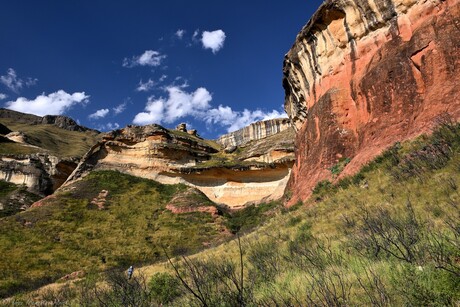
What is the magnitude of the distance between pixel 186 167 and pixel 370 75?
31.4m

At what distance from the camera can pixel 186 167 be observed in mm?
46500

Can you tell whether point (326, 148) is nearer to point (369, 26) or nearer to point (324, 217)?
point (369, 26)

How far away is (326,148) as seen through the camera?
23.0 metres

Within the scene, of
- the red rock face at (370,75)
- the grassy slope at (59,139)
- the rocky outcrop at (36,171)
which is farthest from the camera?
the grassy slope at (59,139)

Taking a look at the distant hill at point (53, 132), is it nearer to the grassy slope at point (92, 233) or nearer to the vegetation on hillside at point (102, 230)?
the vegetation on hillside at point (102, 230)

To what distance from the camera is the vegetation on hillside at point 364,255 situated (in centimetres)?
364

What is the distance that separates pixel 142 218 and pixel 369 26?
2824cm

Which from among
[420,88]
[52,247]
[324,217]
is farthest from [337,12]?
[52,247]

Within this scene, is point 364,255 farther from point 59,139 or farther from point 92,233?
point 59,139

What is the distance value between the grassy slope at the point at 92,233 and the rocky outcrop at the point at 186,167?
4.03 m

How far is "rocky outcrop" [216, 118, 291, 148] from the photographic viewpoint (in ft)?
232

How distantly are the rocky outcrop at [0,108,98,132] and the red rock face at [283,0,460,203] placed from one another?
442 feet

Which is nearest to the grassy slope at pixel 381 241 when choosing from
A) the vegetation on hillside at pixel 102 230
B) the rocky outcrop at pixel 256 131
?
the vegetation on hillside at pixel 102 230

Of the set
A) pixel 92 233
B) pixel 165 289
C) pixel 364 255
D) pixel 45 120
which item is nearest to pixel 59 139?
pixel 45 120
